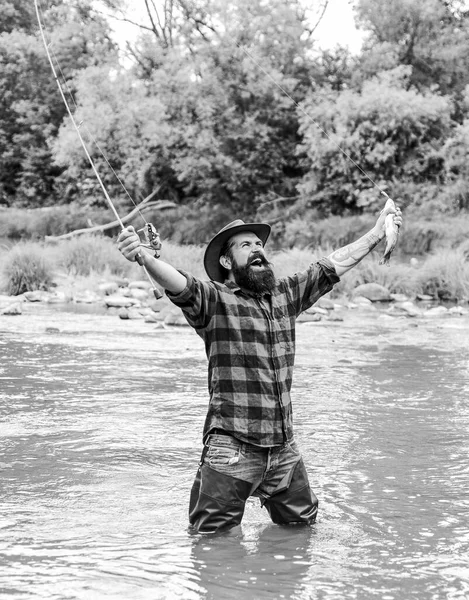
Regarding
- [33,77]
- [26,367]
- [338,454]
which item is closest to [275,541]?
[338,454]

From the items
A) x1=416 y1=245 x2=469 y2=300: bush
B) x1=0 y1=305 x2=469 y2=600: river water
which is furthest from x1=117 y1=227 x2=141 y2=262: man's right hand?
x1=416 y1=245 x2=469 y2=300: bush

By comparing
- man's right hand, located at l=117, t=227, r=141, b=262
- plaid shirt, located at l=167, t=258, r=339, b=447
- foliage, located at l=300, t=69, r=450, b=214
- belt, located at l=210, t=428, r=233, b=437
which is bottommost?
belt, located at l=210, t=428, r=233, b=437

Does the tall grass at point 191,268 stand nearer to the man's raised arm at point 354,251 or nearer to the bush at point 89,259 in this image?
the bush at point 89,259

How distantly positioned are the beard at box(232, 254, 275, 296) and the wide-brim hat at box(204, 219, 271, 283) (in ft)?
0.46

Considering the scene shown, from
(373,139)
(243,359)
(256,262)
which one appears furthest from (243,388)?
(373,139)

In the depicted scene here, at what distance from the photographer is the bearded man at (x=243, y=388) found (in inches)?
140

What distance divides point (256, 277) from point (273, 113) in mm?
24945

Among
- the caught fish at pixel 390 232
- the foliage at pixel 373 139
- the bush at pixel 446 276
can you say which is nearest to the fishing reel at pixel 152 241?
the caught fish at pixel 390 232

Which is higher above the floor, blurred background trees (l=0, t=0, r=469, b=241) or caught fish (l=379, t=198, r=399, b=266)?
blurred background trees (l=0, t=0, r=469, b=241)

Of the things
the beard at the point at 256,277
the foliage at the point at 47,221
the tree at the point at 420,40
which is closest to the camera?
the beard at the point at 256,277

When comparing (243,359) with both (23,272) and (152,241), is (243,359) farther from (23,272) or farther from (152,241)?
(23,272)

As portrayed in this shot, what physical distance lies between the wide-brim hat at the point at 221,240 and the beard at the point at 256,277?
14cm

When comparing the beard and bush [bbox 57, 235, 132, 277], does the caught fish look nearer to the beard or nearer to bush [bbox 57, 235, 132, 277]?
the beard

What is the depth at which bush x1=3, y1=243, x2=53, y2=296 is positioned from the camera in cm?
1677
